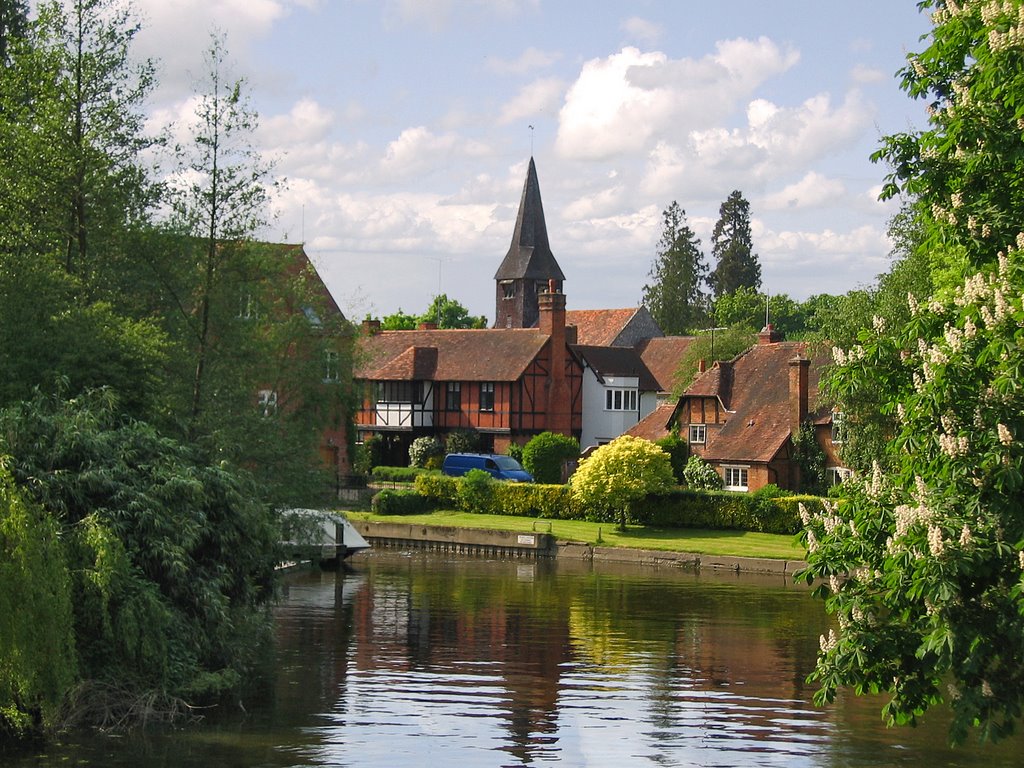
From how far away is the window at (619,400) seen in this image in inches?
3007

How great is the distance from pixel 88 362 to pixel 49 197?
6843 millimetres

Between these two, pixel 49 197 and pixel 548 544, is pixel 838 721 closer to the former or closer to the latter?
pixel 49 197

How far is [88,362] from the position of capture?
29.6 m

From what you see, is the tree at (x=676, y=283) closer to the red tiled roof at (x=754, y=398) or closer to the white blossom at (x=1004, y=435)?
the red tiled roof at (x=754, y=398)

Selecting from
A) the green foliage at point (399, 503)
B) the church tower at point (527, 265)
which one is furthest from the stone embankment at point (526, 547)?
the church tower at point (527, 265)

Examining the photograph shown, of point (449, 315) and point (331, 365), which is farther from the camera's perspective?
point (449, 315)

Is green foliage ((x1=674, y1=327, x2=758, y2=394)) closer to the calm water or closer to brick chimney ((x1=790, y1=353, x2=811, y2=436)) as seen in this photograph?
brick chimney ((x1=790, y1=353, x2=811, y2=436))

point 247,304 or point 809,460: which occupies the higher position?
point 247,304

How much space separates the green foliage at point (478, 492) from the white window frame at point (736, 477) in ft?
33.9

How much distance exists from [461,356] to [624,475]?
78.2ft

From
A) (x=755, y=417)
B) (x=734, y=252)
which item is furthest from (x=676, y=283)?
(x=755, y=417)

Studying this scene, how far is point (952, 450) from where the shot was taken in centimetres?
1395

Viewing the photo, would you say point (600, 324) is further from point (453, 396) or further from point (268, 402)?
point (268, 402)

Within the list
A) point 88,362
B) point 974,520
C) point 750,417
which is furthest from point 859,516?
point 750,417
